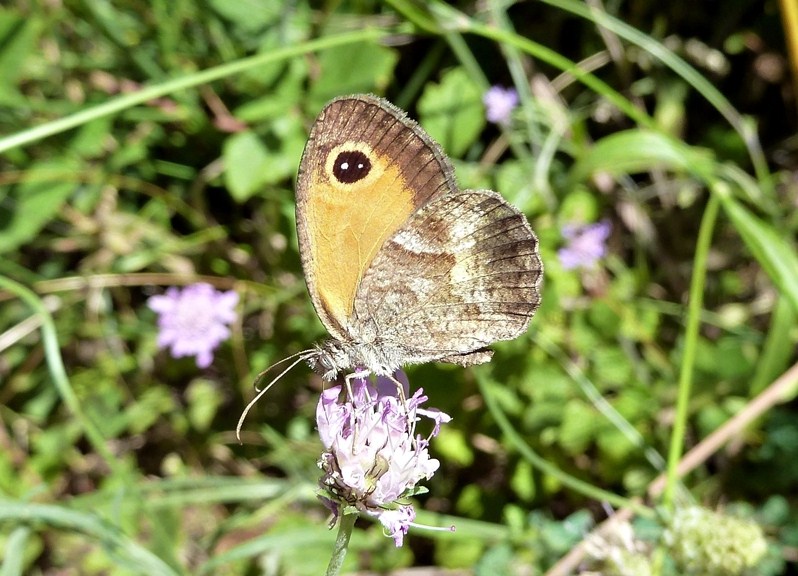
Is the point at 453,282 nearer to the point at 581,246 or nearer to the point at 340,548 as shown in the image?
the point at 340,548

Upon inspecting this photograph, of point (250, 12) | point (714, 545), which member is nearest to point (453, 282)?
point (714, 545)

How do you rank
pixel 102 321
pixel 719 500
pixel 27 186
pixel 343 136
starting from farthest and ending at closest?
1. pixel 102 321
2. pixel 27 186
3. pixel 719 500
4. pixel 343 136

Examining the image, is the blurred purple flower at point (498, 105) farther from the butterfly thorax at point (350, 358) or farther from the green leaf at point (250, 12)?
the butterfly thorax at point (350, 358)

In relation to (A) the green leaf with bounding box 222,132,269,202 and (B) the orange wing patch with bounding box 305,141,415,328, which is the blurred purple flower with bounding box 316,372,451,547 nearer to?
(B) the orange wing patch with bounding box 305,141,415,328

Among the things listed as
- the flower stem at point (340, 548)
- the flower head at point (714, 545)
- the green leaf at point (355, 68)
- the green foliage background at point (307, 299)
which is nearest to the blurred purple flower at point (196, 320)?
the green foliage background at point (307, 299)

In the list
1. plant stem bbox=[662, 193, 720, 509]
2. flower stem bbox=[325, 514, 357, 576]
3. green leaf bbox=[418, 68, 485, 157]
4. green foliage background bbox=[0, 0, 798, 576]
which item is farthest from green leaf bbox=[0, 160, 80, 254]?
plant stem bbox=[662, 193, 720, 509]

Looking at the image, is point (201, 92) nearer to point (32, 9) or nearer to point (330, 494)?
point (32, 9)

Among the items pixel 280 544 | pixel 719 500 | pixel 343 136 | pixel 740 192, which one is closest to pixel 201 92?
pixel 343 136
